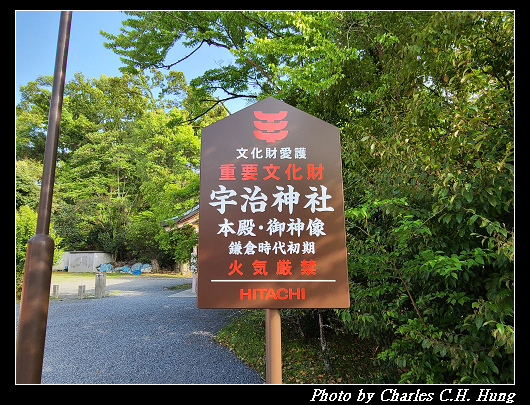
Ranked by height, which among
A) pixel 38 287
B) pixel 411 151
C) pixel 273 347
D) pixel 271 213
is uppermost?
pixel 411 151

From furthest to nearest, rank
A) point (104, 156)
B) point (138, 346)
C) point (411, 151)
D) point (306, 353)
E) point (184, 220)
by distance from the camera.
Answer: point (104, 156)
point (184, 220)
point (138, 346)
point (306, 353)
point (411, 151)

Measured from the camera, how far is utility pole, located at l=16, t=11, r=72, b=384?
6.39 feet

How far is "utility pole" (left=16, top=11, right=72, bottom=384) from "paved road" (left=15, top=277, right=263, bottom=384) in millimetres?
2499

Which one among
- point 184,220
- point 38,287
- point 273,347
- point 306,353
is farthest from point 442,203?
point 184,220

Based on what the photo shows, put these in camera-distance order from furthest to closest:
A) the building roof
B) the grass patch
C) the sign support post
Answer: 1. the building roof
2. the grass patch
3. the sign support post

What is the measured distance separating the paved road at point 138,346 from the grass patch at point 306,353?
0.26 m

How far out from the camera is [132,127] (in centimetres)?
1927

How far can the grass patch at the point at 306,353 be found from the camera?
13.3 ft

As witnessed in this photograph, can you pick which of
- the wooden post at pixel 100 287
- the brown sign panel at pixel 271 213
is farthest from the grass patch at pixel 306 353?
the wooden post at pixel 100 287

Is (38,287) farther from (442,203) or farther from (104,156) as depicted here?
(104,156)

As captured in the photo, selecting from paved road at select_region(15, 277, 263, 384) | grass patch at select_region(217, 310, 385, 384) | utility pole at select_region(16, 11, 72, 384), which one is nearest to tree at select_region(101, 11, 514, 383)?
grass patch at select_region(217, 310, 385, 384)

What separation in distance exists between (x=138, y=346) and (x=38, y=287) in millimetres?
3985

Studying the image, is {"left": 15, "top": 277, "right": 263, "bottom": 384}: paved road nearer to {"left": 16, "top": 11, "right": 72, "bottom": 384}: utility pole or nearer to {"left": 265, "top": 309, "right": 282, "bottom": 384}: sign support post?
{"left": 265, "top": 309, "right": 282, "bottom": 384}: sign support post

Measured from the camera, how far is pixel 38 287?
2.03 meters
